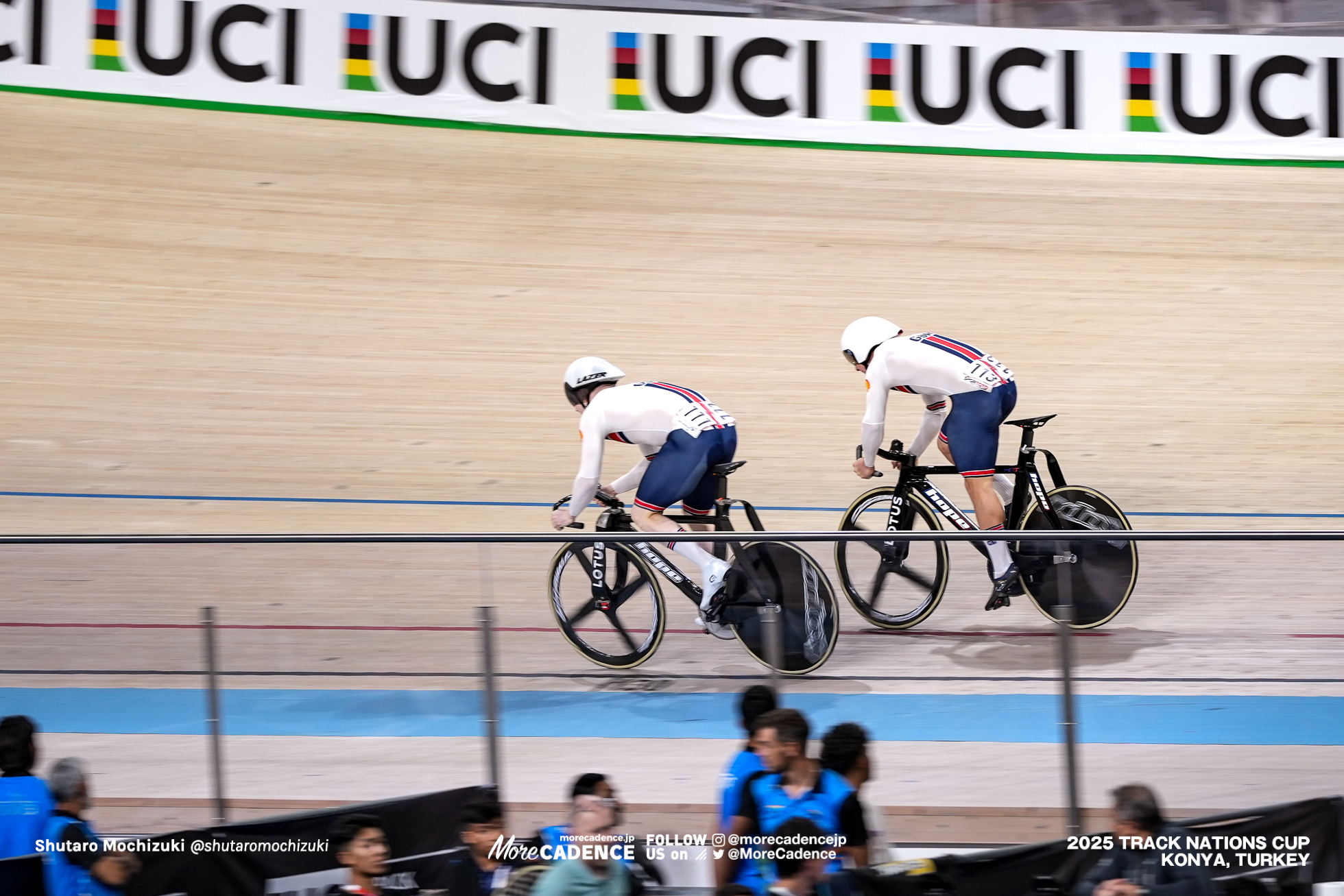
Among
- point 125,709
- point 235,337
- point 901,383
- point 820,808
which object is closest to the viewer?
point 820,808

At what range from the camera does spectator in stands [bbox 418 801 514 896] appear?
11.0 ft

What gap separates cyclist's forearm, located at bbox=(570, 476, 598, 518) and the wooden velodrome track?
184 centimetres

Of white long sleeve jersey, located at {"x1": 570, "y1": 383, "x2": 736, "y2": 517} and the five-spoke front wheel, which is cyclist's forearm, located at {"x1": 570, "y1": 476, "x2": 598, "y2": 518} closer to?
white long sleeve jersey, located at {"x1": 570, "y1": 383, "x2": 736, "y2": 517}

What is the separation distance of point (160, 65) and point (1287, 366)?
7.27 meters

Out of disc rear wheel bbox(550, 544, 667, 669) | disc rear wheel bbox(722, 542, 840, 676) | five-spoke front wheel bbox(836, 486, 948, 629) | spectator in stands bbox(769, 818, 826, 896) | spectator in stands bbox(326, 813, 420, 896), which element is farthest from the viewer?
disc rear wheel bbox(550, 544, 667, 669)

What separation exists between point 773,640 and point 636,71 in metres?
7.53

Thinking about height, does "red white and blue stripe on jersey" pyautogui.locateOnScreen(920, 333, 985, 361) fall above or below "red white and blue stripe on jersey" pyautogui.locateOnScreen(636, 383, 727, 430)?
above

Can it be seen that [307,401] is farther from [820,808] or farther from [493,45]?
[820,808]

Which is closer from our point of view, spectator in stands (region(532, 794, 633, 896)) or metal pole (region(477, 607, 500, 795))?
spectator in stands (region(532, 794, 633, 896))

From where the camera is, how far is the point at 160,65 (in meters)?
10.4

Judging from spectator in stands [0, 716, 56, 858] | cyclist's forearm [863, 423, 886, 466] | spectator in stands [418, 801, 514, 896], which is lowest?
spectator in stands [418, 801, 514, 896]

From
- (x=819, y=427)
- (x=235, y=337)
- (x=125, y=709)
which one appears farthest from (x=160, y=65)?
(x=125, y=709)

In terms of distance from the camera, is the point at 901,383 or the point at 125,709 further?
the point at 901,383

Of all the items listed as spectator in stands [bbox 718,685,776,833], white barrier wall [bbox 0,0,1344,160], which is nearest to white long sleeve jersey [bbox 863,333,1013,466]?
spectator in stands [bbox 718,685,776,833]
